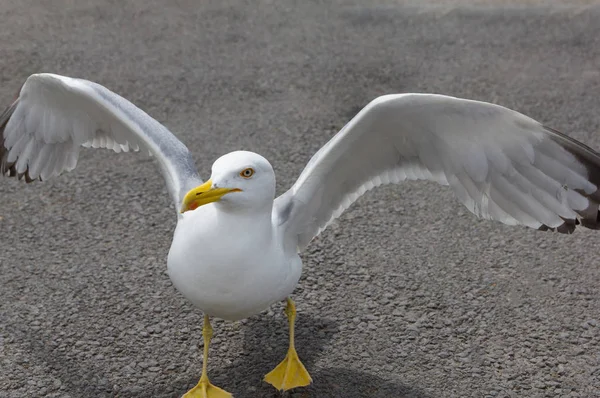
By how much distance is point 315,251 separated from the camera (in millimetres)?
4980

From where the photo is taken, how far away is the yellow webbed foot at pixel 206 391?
3.67 metres

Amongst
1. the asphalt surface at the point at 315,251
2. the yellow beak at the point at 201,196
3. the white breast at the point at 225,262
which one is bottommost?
the asphalt surface at the point at 315,251

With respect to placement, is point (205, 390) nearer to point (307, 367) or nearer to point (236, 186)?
point (307, 367)

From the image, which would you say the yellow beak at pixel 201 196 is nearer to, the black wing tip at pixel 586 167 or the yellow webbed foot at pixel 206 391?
the yellow webbed foot at pixel 206 391

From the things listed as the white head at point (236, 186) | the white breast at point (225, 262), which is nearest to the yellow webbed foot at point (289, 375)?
the white breast at point (225, 262)

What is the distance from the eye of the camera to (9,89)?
7285 mm

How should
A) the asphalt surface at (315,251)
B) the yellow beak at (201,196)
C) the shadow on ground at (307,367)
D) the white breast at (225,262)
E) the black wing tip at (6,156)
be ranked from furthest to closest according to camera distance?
the black wing tip at (6,156) → the asphalt surface at (315,251) → the shadow on ground at (307,367) → the white breast at (225,262) → the yellow beak at (201,196)

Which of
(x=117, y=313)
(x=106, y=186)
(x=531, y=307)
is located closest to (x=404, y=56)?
(x=106, y=186)

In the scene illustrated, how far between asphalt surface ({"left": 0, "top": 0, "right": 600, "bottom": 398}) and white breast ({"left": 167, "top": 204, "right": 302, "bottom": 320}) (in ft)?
2.11

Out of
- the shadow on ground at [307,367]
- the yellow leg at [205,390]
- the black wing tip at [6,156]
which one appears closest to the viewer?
the yellow leg at [205,390]

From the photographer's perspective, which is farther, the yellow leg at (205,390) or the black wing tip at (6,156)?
the black wing tip at (6,156)

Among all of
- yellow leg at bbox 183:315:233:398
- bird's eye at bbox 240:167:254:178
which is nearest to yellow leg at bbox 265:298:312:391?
yellow leg at bbox 183:315:233:398

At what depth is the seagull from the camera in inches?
130

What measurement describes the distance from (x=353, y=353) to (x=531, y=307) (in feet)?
3.59
